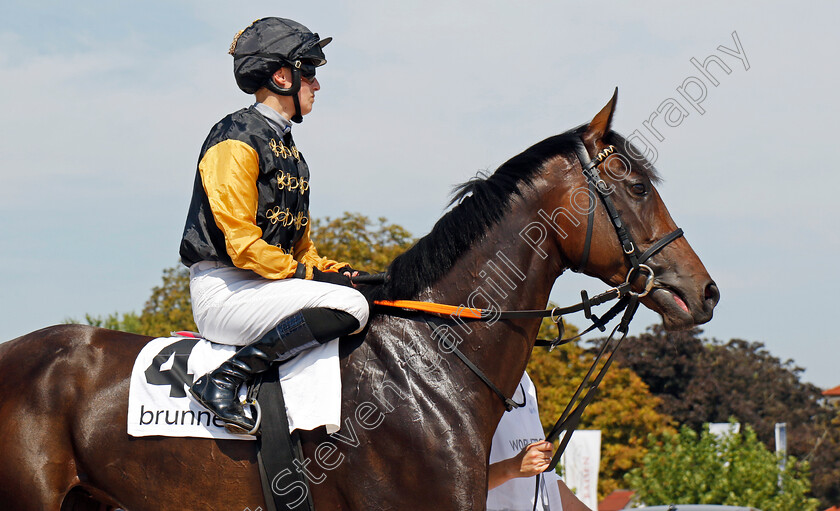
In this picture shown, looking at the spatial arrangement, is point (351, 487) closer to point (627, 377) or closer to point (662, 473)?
point (662, 473)

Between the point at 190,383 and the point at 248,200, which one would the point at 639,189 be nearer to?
the point at 248,200

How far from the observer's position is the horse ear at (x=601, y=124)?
407 cm

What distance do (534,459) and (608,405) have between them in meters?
17.6

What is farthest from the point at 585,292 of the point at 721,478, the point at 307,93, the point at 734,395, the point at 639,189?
the point at 734,395

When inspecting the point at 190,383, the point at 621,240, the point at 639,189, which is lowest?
the point at 190,383

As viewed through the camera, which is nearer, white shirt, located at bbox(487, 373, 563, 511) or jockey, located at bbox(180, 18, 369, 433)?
jockey, located at bbox(180, 18, 369, 433)

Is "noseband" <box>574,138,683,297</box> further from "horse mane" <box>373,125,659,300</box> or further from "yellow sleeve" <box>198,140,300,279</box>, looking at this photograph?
"yellow sleeve" <box>198,140,300,279</box>

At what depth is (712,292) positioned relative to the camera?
12.7 feet

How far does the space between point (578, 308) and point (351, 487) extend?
1335mm

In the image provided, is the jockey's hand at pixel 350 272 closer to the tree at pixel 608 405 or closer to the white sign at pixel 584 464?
the white sign at pixel 584 464

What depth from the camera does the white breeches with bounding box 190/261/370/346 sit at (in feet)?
12.3

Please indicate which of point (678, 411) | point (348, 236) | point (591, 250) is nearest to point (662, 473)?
point (348, 236)

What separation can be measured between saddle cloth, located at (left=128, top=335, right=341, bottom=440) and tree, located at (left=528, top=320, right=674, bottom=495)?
15970 millimetres

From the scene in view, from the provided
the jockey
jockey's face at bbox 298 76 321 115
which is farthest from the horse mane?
jockey's face at bbox 298 76 321 115
